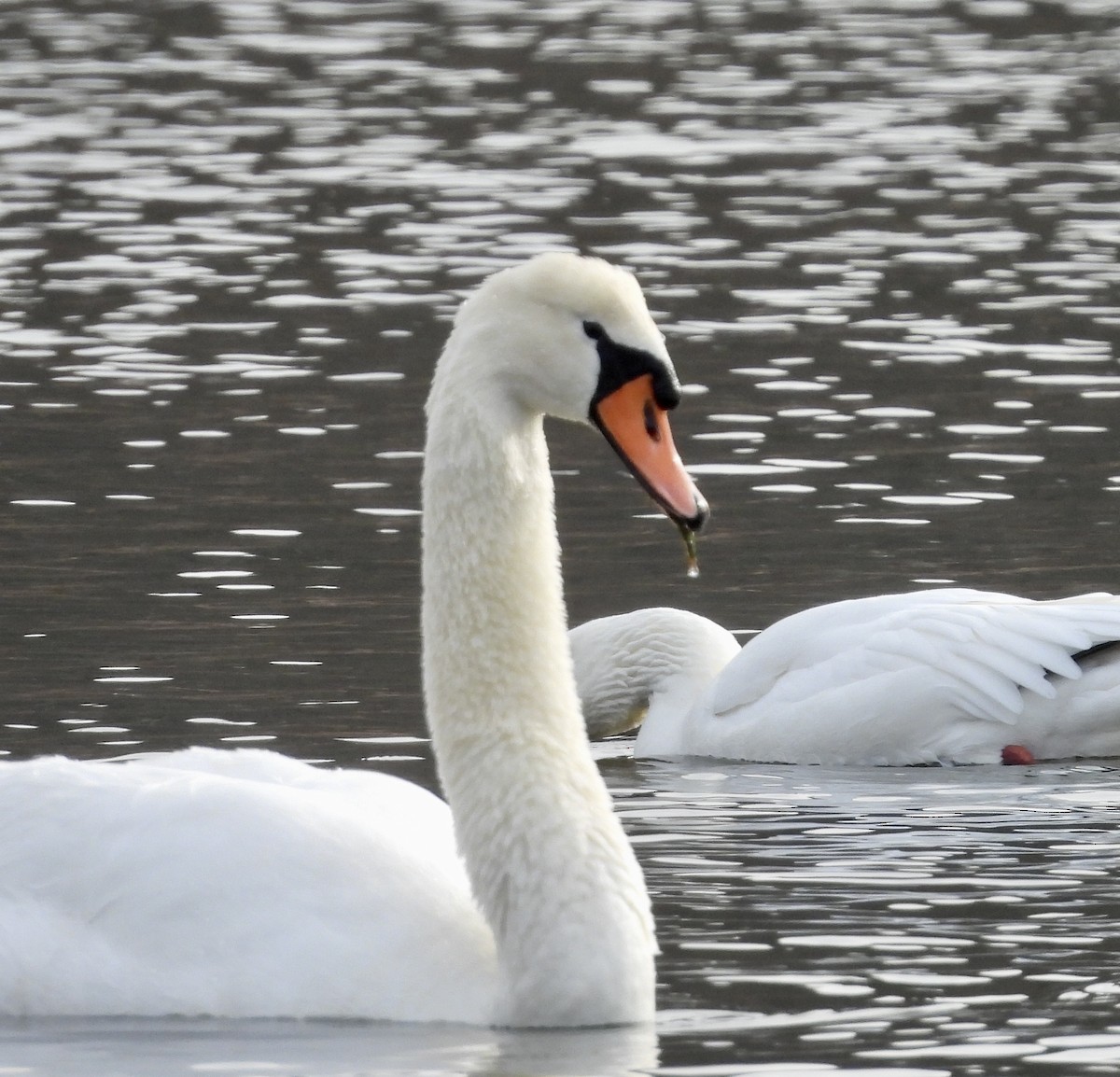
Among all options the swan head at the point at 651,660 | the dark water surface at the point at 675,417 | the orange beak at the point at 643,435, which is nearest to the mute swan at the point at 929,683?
the dark water surface at the point at 675,417

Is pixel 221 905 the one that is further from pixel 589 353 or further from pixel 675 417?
pixel 675 417

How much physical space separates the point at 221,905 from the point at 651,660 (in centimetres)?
449

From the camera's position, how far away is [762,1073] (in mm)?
6641

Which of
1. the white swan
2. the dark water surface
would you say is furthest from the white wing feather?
the white swan

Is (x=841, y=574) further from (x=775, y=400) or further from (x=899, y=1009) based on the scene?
(x=899, y=1009)

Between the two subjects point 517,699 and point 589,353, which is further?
point 517,699

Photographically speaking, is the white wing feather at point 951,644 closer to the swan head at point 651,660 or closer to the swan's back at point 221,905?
the swan head at point 651,660

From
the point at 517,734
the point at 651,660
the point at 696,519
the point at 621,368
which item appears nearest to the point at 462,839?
the point at 517,734

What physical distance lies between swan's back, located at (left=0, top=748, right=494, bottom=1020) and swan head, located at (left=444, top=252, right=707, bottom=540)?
108cm

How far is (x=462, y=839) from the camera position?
6.97 meters

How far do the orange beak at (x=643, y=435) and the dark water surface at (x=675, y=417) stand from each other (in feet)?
4.01

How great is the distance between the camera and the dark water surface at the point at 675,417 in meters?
7.68

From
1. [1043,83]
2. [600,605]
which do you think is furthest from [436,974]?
[1043,83]

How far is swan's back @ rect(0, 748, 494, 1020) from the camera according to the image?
6855mm
